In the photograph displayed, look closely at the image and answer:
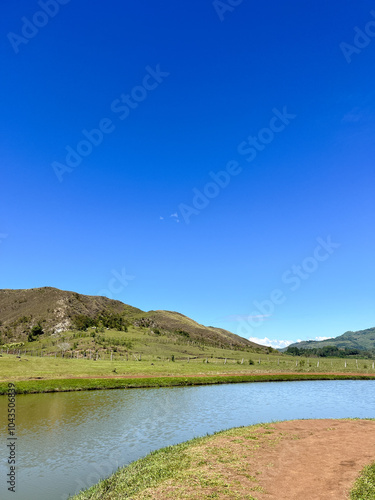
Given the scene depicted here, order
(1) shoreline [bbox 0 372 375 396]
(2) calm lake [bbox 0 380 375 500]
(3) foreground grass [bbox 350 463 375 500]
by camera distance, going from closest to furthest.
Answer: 1. (3) foreground grass [bbox 350 463 375 500]
2. (2) calm lake [bbox 0 380 375 500]
3. (1) shoreline [bbox 0 372 375 396]

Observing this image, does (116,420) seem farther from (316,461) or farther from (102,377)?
(102,377)

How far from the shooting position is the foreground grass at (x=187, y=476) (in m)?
12.6

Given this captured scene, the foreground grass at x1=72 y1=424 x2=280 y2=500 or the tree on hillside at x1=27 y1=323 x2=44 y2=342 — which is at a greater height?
the tree on hillside at x1=27 y1=323 x2=44 y2=342

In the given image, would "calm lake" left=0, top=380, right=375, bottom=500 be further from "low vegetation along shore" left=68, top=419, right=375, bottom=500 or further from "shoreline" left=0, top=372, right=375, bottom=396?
"shoreline" left=0, top=372, right=375, bottom=396

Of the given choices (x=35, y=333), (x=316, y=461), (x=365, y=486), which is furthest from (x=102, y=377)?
(x=35, y=333)

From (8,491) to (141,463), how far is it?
5.63 m

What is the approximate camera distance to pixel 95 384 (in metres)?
49.9

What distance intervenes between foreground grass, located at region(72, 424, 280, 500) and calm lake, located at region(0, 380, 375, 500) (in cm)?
187

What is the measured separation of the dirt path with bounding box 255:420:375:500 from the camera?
12.9 m

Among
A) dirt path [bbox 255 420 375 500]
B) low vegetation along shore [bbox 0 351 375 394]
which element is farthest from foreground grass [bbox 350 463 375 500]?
low vegetation along shore [bbox 0 351 375 394]

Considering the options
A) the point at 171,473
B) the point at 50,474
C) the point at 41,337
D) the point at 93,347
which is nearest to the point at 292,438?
the point at 171,473

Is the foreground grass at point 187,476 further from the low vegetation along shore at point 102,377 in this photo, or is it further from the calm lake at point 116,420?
the low vegetation along shore at point 102,377

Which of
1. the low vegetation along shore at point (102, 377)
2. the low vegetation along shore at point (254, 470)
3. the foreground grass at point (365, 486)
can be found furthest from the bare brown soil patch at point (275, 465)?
the low vegetation along shore at point (102, 377)

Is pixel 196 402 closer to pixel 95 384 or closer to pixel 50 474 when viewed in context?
pixel 95 384
